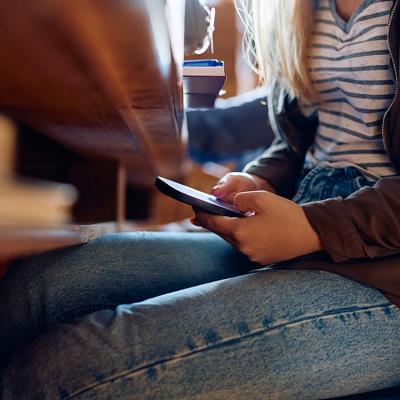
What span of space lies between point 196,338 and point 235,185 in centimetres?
33

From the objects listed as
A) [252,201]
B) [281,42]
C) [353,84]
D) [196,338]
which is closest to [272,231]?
[252,201]

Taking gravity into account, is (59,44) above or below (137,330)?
above

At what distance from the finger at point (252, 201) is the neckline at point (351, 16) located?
11.2 inches

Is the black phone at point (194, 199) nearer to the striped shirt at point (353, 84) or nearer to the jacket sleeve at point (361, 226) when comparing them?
the jacket sleeve at point (361, 226)

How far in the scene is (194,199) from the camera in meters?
0.58

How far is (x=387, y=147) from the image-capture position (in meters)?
0.64

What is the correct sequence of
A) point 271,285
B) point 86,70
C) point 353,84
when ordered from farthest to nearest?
point 353,84
point 271,285
point 86,70

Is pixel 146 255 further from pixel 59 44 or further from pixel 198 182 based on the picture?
pixel 198 182

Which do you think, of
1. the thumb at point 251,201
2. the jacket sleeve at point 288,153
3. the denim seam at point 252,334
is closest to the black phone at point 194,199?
the thumb at point 251,201

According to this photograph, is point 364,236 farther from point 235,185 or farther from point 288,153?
point 288,153

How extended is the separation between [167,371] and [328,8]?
564mm

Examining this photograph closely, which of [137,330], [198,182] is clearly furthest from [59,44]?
[198,182]

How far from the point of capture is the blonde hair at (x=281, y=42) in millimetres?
792

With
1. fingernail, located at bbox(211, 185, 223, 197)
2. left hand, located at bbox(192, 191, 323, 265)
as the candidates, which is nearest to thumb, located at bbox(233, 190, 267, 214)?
left hand, located at bbox(192, 191, 323, 265)
